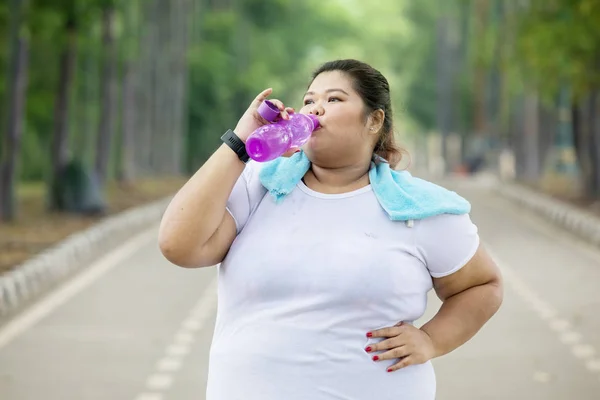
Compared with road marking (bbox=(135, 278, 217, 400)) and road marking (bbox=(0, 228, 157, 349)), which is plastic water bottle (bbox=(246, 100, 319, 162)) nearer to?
road marking (bbox=(135, 278, 217, 400))

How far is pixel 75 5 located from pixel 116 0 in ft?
2.60

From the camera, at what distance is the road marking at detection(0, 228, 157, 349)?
15584 mm

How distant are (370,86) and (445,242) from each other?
0.44 meters

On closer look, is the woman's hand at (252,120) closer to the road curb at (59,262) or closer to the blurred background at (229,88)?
the blurred background at (229,88)

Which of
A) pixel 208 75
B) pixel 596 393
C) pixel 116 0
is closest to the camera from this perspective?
pixel 596 393

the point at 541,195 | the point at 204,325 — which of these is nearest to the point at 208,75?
the point at 541,195

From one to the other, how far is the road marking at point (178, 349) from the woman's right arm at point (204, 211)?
24.3 feet

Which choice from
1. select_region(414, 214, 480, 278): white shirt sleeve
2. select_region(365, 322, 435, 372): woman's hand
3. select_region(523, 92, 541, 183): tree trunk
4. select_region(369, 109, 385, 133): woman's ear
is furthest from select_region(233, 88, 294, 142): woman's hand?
select_region(523, 92, 541, 183): tree trunk

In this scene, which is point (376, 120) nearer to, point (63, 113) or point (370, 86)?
point (370, 86)

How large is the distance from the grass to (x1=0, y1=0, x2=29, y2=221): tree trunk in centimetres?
45

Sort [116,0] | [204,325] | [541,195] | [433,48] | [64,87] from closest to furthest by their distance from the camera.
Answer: [204,325] < [116,0] < [64,87] < [541,195] < [433,48]

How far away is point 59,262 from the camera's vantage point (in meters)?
21.2

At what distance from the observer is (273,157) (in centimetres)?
402

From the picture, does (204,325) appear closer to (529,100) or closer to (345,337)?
(345,337)
